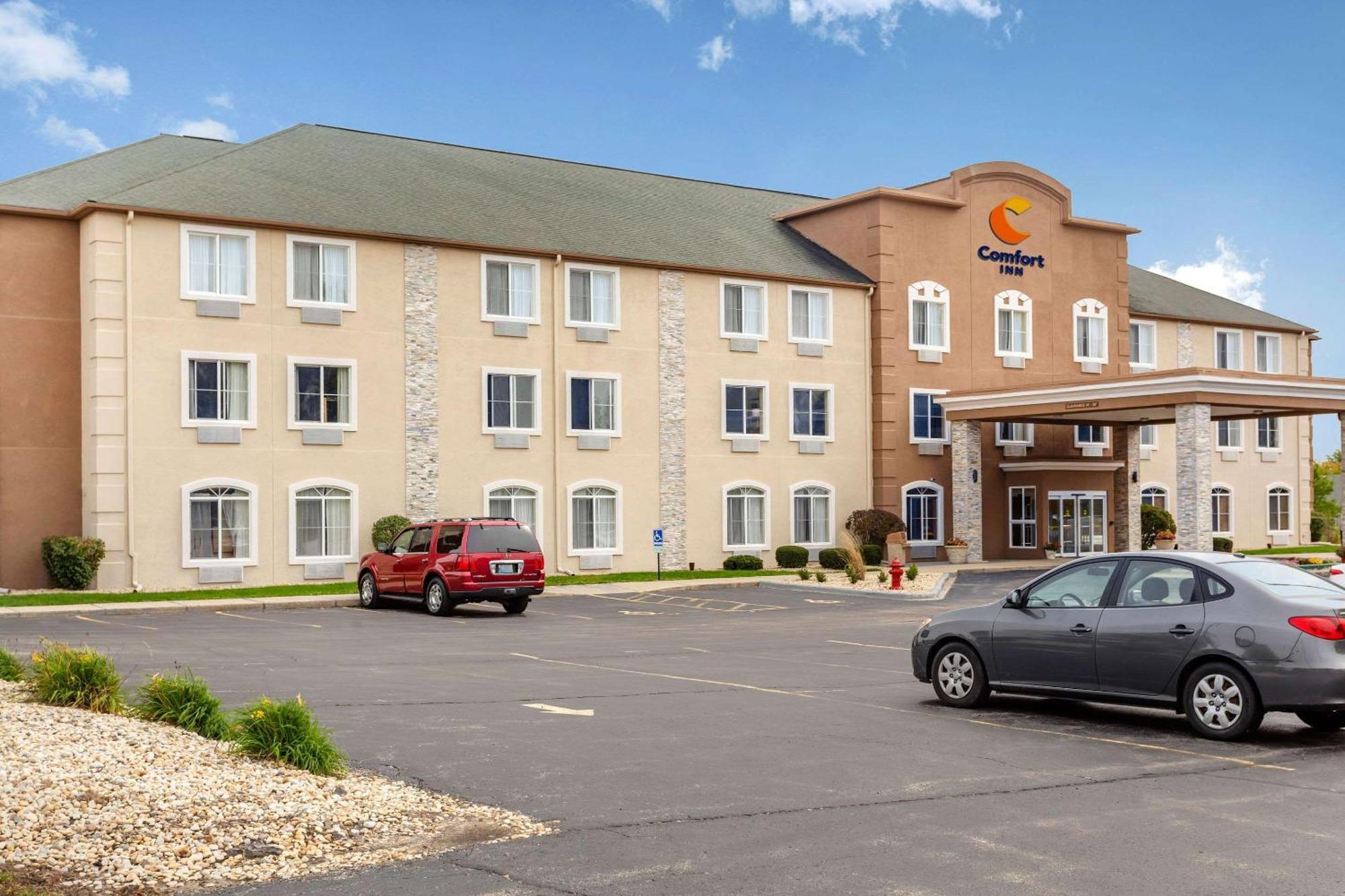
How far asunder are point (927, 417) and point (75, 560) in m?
26.0

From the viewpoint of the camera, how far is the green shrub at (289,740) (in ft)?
29.3

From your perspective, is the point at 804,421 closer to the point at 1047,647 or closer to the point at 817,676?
the point at 817,676

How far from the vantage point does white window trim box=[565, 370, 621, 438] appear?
120 ft

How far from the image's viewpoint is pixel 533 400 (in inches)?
1417

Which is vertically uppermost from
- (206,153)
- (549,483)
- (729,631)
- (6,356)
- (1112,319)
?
(206,153)

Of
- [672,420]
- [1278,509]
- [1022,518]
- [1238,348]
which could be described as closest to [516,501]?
[672,420]

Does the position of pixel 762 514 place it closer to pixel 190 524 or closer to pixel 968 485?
pixel 968 485

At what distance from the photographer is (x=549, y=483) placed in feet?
118

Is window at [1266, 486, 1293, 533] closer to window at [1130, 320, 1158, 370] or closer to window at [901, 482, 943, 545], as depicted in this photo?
window at [1130, 320, 1158, 370]

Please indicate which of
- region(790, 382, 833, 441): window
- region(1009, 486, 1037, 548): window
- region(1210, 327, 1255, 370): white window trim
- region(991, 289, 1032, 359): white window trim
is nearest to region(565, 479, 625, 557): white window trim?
region(790, 382, 833, 441): window

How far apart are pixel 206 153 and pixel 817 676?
29.0 m

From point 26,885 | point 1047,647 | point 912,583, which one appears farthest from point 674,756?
point 912,583

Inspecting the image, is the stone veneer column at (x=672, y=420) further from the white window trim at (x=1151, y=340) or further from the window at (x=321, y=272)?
the white window trim at (x=1151, y=340)

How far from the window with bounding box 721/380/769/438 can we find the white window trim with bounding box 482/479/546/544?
652cm
